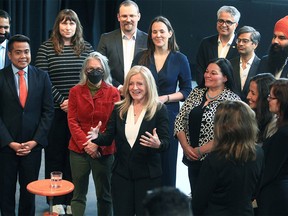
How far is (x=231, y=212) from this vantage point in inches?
118

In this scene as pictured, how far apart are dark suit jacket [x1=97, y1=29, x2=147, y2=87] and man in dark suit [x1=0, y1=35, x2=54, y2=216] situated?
0.69 meters

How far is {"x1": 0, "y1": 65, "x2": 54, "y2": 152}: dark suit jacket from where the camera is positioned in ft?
13.9

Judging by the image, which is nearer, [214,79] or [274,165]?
[274,165]

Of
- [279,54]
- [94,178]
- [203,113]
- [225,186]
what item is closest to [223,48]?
[279,54]

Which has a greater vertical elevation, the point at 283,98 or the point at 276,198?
the point at 283,98

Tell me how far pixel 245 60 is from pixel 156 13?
3.75m

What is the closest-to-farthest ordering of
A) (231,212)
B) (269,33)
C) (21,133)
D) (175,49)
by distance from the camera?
(231,212) < (21,133) < (175,49) < (269,33)

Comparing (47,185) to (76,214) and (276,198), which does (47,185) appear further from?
(276,198)

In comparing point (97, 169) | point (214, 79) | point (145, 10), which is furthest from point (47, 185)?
point (145, 10)

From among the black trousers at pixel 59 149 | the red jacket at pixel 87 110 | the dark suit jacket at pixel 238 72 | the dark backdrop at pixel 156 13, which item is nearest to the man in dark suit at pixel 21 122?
the red jacket at pixel 87 110

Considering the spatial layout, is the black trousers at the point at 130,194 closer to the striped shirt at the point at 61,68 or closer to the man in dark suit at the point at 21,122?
the man in dark suit at the point at 21,122

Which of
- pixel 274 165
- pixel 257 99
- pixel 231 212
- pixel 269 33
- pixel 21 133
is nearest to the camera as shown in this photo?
pixel 231 212

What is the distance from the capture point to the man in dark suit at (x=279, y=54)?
4.49 m

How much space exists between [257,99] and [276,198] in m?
0.77
